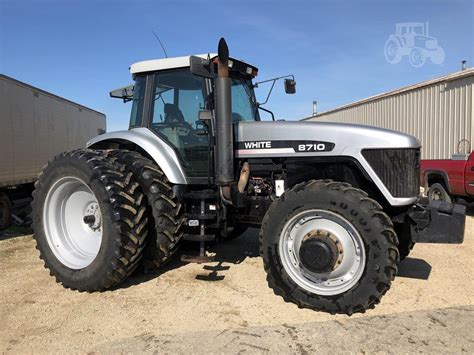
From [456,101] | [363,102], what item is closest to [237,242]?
[456,101]

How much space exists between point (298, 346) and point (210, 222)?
5.91 ft

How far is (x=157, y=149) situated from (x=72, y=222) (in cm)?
132

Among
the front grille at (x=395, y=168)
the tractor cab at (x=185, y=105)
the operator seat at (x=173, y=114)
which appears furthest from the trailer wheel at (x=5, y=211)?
the front grille at (x=395, y=168)

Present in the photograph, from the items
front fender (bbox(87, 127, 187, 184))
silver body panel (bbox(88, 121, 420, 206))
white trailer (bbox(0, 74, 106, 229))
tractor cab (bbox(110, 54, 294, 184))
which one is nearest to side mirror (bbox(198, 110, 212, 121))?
tractor cab (bbox(110, 54, 294, 184))

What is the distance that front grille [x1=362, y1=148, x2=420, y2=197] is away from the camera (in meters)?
3.82

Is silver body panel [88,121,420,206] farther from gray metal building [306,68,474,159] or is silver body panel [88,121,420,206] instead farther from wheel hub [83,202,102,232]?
gray metal building [306,68,474,159]

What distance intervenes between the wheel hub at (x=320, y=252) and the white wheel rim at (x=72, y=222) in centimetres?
224

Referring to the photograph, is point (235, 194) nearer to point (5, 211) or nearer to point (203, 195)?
point (203, 195)

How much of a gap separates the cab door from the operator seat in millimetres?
6556

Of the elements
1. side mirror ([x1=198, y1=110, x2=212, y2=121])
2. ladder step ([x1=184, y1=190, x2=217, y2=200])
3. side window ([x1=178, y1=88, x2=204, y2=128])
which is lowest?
ladder step ([x1=184, y1=190, x2=217, y2=200])

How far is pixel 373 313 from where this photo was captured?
12.0ft

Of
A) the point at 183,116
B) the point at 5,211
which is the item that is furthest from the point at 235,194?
the point at 5,211

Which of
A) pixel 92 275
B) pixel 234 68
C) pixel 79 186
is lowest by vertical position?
pixel 92 275

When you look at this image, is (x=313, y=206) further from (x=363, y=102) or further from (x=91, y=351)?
(x=363, y=102)
